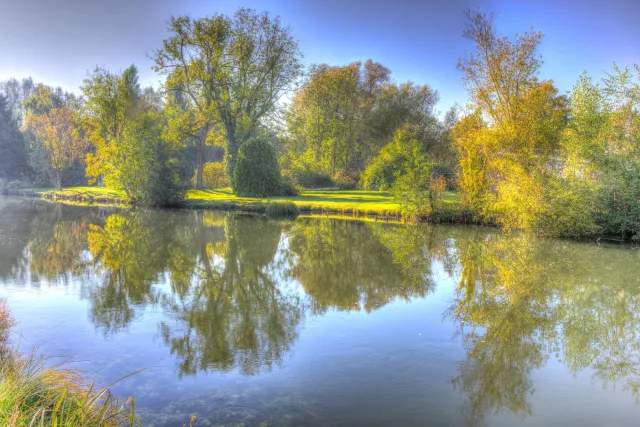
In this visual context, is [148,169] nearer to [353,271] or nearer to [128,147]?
[128,147]

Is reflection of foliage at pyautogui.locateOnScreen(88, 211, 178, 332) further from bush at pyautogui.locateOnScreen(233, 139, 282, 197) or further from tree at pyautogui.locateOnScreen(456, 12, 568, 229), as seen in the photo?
tree at pyautogui.locateOnScreen(456, 12, 568, 229)

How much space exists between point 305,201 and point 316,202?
86 cm

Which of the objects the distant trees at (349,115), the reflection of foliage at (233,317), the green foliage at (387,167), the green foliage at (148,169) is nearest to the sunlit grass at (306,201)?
the green foliage at (387,167)

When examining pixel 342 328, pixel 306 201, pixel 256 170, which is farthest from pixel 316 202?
pixel 342 328

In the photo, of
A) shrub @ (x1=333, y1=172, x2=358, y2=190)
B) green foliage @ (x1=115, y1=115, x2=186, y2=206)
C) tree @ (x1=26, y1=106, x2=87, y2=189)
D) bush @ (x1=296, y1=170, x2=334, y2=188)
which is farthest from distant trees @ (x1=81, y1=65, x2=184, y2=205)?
shrub @ (x1=333, y1=172, x2=358, y2=190)

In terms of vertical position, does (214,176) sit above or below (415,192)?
above

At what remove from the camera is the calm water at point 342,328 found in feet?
15.9

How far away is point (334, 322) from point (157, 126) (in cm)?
2724

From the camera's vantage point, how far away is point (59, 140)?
135 ft

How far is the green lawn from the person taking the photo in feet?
77.0

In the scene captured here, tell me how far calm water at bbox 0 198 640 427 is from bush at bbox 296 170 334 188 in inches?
842

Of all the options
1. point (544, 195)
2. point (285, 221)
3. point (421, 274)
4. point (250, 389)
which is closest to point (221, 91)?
point (285, 221)

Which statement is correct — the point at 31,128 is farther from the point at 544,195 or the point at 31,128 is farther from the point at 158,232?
the point at 544,195

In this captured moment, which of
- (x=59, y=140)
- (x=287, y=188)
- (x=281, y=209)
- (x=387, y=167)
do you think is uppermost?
(x=59, y=140)
